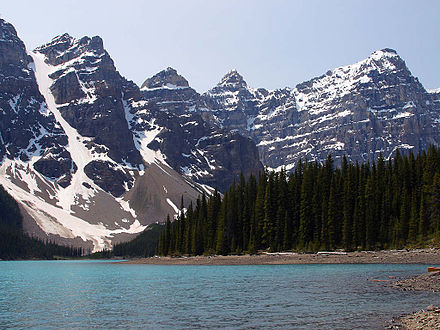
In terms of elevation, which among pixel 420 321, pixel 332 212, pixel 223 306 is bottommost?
pixel 223 306

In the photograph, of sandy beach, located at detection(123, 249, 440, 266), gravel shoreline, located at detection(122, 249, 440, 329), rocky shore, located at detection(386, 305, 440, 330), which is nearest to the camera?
rocky shore, located at detection(386, 305, 440, 330)

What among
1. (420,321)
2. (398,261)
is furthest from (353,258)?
(420,321)

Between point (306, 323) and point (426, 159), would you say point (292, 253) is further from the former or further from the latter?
point (306, 323)

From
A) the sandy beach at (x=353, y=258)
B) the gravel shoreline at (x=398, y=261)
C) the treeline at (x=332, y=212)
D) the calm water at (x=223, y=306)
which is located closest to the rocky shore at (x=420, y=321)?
the gravel shoreline at (x=398, y=261)

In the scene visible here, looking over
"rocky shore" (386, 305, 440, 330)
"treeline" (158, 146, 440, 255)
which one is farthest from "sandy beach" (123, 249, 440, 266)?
"rocky shore" (386, 305, 440, 330)

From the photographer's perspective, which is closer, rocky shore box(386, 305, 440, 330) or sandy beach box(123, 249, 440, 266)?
rocky shore box(386, 305, 440, 330)

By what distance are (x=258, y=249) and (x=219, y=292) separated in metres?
66.3

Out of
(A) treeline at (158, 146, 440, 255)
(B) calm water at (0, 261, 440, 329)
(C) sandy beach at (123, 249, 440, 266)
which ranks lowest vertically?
(B) calm water at (0, 261, 440, 329)

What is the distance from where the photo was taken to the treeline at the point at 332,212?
89750 millimetres

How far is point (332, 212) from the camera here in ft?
319

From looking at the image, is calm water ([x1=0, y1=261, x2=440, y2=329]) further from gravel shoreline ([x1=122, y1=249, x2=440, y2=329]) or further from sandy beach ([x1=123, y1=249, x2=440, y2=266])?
sandy beach ([x1=123, y1=249, x2=440, y2=266])

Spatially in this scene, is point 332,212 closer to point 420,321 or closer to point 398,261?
point 398,261

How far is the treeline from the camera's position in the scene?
3533 inches

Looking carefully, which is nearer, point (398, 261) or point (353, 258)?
point (398, 261)
